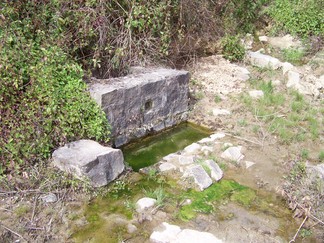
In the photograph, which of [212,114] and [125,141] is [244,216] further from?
[212,114]

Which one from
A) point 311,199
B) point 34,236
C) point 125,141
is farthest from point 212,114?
point 34,236

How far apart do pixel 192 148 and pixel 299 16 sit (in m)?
5.73

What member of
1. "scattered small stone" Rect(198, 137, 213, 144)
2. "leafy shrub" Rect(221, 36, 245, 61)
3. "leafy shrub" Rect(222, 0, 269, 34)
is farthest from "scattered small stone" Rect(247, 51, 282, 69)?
"scattered small stone" Rect(198, 137, 213, 144)

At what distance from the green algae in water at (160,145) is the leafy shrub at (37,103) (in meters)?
0.56

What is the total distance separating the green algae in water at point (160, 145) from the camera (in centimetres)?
516

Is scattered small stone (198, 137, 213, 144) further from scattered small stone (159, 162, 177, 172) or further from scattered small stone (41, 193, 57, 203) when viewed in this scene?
scattered small stone (41, 193, 57, 203)

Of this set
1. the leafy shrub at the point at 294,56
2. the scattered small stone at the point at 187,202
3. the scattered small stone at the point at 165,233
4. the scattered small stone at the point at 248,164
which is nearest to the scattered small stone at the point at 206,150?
the scattered small stone at the point at 248,164

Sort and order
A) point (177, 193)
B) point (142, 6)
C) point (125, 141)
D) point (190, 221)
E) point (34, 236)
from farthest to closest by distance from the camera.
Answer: point (142, 6) → point (125, 141) → point (177, 193) → point (190, 221) → point (34, 236)

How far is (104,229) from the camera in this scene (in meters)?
3.77

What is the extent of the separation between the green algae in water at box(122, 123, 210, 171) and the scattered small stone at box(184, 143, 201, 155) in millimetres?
223

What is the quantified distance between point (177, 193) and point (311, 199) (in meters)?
1.49

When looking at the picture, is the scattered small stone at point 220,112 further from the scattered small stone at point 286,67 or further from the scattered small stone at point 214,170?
the scattered small stone at point 286,67

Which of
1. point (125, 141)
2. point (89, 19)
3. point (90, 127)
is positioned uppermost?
point (89, 19)

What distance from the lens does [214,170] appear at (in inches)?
186
